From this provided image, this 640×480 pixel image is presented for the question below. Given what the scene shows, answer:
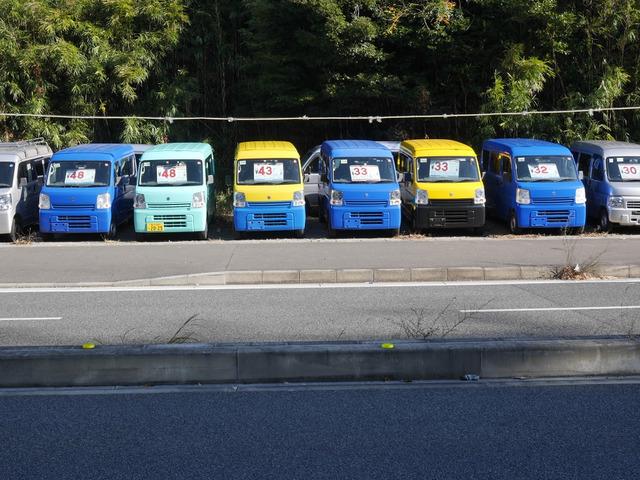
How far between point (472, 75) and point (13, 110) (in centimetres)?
1453

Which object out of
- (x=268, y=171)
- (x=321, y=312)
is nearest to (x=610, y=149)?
(x=268, y=171)

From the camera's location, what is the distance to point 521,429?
6844 millimetres

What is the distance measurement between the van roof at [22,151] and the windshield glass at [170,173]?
3.02 meters

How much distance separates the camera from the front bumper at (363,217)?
19.4 meters

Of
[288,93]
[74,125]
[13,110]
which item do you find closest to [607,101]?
[288,93]

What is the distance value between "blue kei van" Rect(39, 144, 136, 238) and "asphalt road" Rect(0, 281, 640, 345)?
17.2ft

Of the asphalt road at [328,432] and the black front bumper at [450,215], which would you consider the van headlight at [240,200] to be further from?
the asphalt road at [328,432]

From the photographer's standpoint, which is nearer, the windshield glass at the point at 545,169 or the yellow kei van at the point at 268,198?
the yellow kei van at the point at 268,198

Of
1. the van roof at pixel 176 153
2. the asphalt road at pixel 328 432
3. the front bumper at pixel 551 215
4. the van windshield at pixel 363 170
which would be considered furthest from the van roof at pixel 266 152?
the asphalt road at pixel 328 432

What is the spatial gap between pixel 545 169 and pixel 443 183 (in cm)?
244

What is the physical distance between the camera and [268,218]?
19.3 metres

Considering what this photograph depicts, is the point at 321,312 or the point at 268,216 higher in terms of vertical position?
the point at 268,216

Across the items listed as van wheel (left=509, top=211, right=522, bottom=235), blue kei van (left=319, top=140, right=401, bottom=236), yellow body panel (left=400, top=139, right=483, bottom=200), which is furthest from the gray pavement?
yellow body panel (left=400, top=139, right=483, bottom=200)

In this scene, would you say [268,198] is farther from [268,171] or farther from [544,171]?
[544,171]
